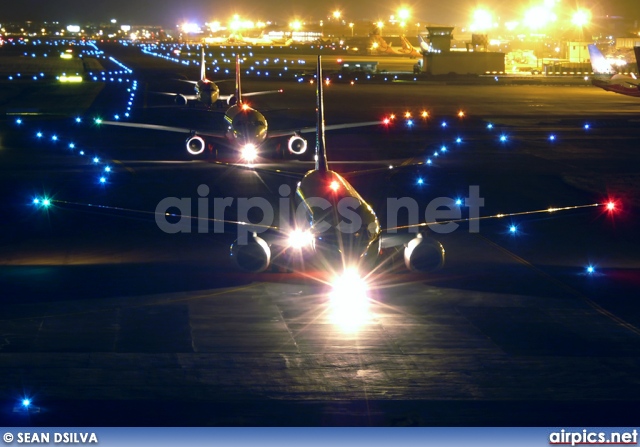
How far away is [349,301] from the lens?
23.5 metres

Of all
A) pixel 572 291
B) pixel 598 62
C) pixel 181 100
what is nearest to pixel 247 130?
pixel 572 291

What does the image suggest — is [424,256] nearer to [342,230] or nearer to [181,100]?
[342,230]

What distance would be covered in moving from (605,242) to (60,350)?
20.0m

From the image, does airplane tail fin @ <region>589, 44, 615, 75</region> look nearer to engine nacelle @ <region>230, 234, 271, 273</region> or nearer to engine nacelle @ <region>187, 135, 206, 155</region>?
engine nacelle @ <region>187, 135, 206, 155</region>

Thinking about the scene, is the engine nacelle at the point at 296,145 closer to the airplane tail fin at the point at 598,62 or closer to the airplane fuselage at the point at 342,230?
the airplane fuselage at the point at 342,230

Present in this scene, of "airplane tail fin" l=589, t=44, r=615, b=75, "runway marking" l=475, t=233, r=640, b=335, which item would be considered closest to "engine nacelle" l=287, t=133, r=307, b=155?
"runway marking" l=475, t=233, r=640, b=335

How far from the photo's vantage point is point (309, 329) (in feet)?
69.4

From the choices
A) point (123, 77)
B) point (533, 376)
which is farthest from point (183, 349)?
point (123, 77)

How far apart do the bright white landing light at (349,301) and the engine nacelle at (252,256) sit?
86.0 inches

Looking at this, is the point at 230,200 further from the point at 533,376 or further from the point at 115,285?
the point at 533,376

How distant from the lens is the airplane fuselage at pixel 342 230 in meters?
23.9

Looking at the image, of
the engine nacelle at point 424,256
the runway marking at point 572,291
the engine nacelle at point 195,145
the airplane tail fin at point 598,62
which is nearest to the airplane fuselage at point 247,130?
the engine nacelle at point 195,145

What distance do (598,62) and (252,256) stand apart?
89654 mm

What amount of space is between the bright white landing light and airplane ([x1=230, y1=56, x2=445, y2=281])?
186mm
